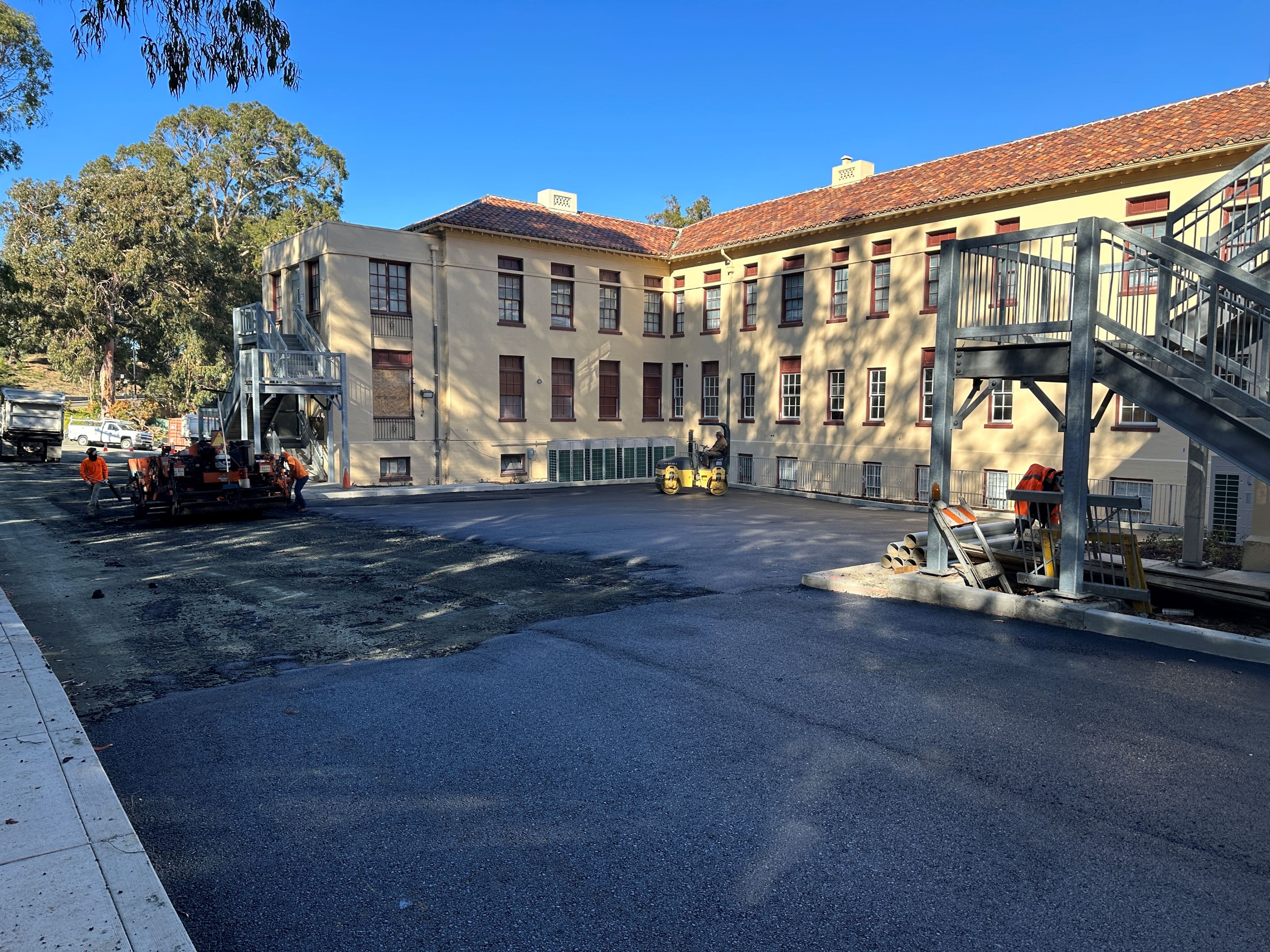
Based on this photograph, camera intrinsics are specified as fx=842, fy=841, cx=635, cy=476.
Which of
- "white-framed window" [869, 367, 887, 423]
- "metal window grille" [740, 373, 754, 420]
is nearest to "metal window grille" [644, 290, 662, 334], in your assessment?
"metal window grille" [740, 373, 754, 420]

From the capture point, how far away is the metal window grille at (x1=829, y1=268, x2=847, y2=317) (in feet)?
93.6

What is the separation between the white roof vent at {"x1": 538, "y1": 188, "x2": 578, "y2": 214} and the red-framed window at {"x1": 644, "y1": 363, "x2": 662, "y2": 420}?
766cm

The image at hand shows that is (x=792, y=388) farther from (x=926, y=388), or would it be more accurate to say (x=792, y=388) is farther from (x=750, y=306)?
(x=926, y=388)

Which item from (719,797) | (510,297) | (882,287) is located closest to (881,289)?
(882,287)

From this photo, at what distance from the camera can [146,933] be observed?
348 cm

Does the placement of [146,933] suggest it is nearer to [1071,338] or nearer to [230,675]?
[230,675]

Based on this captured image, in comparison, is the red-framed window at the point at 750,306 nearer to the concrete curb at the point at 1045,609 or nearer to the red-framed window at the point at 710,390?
the red-framed window at the point at 710,390

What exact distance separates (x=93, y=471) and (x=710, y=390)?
71.2ft

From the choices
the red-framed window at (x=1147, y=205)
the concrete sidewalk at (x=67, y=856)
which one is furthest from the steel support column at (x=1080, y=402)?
the red-framed window at (x=1147, y=205)

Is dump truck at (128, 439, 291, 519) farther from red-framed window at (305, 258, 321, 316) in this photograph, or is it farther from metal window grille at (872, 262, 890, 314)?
metal window grille at (872, 262, 890, 314)

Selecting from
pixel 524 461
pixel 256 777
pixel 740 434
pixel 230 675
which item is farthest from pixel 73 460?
pixel 256 777

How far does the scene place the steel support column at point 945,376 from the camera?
1084cm

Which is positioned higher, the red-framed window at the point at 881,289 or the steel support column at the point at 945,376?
the red-framed window at the point at 881,289

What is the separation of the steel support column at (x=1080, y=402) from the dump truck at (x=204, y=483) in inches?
655
